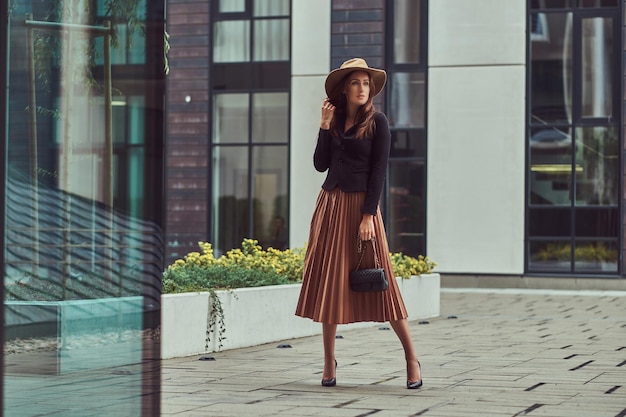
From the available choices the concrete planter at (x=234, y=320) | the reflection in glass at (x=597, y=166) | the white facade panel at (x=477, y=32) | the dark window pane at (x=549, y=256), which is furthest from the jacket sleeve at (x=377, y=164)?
the white facade panel at (x=477, y=32)

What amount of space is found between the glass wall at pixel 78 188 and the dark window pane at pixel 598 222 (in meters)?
17.7

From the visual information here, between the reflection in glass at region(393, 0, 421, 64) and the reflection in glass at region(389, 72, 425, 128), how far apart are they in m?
0.29

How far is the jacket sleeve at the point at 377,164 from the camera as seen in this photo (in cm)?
755

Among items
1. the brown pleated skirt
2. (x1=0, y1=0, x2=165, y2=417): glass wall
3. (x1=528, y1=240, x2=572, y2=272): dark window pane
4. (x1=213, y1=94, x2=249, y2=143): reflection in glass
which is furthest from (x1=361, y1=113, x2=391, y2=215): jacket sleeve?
(x1=213, y1=94, x2=249, y2=143): reflection in glass

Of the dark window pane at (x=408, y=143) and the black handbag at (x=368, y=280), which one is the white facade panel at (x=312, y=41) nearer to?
the dark window pane at (x=408, y=143)

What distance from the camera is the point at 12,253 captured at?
161 inches

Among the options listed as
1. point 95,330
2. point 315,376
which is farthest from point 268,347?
point 95,330

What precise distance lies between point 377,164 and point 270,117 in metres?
15.5

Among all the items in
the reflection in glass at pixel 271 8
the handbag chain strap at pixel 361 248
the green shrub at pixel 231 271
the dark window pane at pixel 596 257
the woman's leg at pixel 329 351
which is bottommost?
the dark window pane at pixel 596 257

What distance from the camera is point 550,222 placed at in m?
21.5

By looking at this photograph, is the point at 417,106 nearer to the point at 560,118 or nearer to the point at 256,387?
the point at 560,118

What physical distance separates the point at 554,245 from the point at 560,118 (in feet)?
6.80

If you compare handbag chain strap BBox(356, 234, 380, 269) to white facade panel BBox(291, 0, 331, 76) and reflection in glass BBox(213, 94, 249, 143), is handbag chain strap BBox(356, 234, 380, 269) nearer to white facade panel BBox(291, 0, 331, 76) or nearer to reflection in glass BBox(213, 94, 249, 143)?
white facade panel BBox(291, 0, 331, 76)

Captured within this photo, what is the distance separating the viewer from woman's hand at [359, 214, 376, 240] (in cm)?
750
